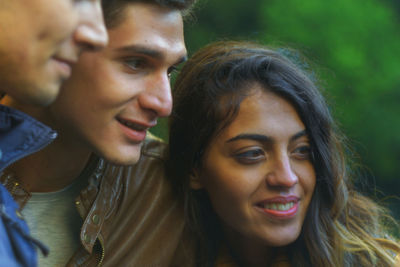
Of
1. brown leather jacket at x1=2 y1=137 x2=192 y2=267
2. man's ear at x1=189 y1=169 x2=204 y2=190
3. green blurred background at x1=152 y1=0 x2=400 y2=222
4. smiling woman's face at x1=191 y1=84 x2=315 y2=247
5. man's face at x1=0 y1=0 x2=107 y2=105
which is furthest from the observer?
green blurred background at x1=152 y1=0 x2=400 y2=222

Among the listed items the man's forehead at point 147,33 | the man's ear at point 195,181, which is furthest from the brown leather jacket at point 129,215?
the man's forehead at point 147,33

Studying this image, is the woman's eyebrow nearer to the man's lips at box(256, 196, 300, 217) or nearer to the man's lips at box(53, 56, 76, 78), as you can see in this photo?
the man's lips at box(256, 196, 300, 217)

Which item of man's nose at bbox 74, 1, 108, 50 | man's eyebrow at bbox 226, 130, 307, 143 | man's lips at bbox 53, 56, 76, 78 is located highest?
man's nose at bbox 74, 1, 108, 50

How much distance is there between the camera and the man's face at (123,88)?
254cm

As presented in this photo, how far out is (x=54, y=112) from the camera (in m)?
2.68

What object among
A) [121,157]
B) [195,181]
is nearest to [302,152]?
[195,181]

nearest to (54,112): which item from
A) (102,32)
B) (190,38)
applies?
(102,32)

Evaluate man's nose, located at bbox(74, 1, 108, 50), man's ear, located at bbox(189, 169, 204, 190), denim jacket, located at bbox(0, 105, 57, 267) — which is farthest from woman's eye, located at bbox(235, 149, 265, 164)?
man's nose, located at bbox(74, 1, 108, 50)

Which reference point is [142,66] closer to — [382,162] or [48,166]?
[48,166]

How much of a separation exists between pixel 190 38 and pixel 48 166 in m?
4.17

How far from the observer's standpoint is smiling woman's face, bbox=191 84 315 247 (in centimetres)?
291

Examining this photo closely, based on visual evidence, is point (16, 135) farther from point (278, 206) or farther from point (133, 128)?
point (278, 206)

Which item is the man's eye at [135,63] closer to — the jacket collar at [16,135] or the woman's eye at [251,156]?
the jacket collar at [16,135]

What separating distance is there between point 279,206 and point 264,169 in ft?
0.63
